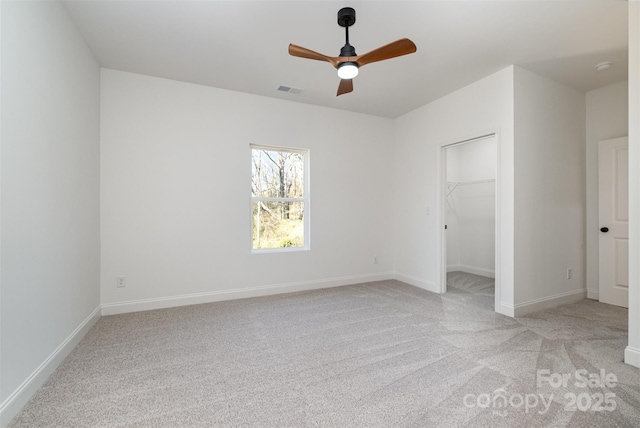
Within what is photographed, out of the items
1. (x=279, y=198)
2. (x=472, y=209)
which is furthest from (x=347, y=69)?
(x=472, y=209)

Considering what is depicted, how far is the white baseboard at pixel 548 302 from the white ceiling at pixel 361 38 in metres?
2.58

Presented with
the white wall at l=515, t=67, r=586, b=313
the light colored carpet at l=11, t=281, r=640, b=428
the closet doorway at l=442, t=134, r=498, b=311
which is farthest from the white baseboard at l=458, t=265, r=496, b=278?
the light colored carpet at l=11, t=281, r=640, b=428

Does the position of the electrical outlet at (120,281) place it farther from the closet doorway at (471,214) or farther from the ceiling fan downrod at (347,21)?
the closet doorway at (471,214)

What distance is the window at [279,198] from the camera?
13.7 ft

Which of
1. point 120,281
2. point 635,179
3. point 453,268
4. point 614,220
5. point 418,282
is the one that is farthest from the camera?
point 453,268

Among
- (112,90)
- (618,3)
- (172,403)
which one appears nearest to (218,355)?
(172,403)

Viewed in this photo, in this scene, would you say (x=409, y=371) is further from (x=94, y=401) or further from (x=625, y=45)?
(x=625, y=45)

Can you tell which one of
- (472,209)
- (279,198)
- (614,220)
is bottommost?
(614,220)

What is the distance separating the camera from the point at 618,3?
2268 millimetres

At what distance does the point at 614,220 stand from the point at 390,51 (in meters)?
3.64

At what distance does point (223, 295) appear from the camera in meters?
3.83

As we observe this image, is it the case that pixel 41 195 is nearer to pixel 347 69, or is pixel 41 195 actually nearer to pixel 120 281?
pixel 120 281

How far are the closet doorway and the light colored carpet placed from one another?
1855 millimetres

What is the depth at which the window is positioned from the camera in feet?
13.7
